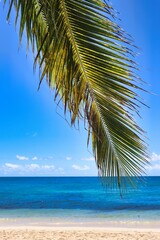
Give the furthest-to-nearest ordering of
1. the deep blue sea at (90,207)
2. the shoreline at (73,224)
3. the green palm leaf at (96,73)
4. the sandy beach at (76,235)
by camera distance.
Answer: the deep blue sea at (90,207), the shoreline at (73,224), the sandy beach at (76,235), the green palm leaf at (96,73)

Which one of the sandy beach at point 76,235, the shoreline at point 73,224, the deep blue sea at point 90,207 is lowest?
the sandy beach at point 76,235

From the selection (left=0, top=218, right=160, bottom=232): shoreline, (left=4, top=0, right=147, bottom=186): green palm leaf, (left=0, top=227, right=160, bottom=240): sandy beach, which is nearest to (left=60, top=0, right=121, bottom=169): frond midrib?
(left=4, top=0, right=147, bottom=186): green palm leaf

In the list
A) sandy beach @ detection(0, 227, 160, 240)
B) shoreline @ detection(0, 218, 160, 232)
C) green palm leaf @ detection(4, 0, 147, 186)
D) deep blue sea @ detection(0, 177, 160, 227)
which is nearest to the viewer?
green palm leaf @ detection(4, 0, 147, 186)

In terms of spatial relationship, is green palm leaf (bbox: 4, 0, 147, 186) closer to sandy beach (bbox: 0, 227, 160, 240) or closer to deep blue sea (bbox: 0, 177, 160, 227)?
deep blue sea (bbox: 0, 177, 160, 227)

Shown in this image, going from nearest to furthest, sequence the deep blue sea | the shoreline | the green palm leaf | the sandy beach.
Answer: the green palm leaf
the sandy beach
the shoreline
the deep blue sea

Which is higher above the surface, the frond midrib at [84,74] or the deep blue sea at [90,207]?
the deep blue sea at [90,207]

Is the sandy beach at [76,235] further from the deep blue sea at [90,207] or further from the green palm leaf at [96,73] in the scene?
the green palm leaf at [96,73]

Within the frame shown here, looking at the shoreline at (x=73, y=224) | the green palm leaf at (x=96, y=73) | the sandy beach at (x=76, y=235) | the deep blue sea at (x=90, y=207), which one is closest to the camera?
the green palm leaf at (x=96, y=73)

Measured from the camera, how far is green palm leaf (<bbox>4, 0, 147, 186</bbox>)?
2.16 meters

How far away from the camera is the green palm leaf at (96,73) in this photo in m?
2.16

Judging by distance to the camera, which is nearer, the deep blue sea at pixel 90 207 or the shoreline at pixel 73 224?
the shoreline at pixel 73 224

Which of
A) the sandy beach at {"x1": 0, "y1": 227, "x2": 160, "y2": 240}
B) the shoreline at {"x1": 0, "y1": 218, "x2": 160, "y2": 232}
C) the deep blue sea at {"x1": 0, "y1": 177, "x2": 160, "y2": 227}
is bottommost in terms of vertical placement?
the sandy beach at {"x1": 0, "y1": 227, "x2": 160, "y2": 240}

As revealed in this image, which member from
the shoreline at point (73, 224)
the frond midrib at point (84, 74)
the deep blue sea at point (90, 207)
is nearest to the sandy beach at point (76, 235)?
the deep blue sea at point (90, 207)

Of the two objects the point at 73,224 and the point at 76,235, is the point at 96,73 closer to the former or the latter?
the point at 76,235
